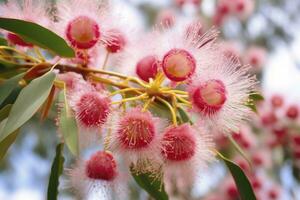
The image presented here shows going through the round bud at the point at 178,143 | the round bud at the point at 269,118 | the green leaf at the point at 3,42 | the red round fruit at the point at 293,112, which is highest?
the red round fruit at the point at 293,112

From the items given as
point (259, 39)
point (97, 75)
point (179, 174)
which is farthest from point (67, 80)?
point (259, 39)

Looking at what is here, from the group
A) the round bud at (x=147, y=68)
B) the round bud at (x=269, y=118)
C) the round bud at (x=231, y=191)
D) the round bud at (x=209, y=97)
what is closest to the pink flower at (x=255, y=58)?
the round bud at (x=269, y=118)

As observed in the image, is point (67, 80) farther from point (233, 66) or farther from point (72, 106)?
point (233, 66)

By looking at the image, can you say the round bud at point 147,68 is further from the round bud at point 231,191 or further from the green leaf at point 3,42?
the round bud at point 231,191

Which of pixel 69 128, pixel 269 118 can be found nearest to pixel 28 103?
pixel 69 128

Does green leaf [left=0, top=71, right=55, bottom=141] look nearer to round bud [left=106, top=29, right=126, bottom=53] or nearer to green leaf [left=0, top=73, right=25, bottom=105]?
green leaf [left=0, top=73, right=25, bottom=105]

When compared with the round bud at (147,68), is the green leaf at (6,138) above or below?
below

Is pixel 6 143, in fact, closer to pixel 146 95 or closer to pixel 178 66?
pixel 146 95

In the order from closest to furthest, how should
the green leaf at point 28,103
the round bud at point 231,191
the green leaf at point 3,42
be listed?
the green leaf at point 28,103
the green leaf at point 3,42
the round bud at point 231,191
